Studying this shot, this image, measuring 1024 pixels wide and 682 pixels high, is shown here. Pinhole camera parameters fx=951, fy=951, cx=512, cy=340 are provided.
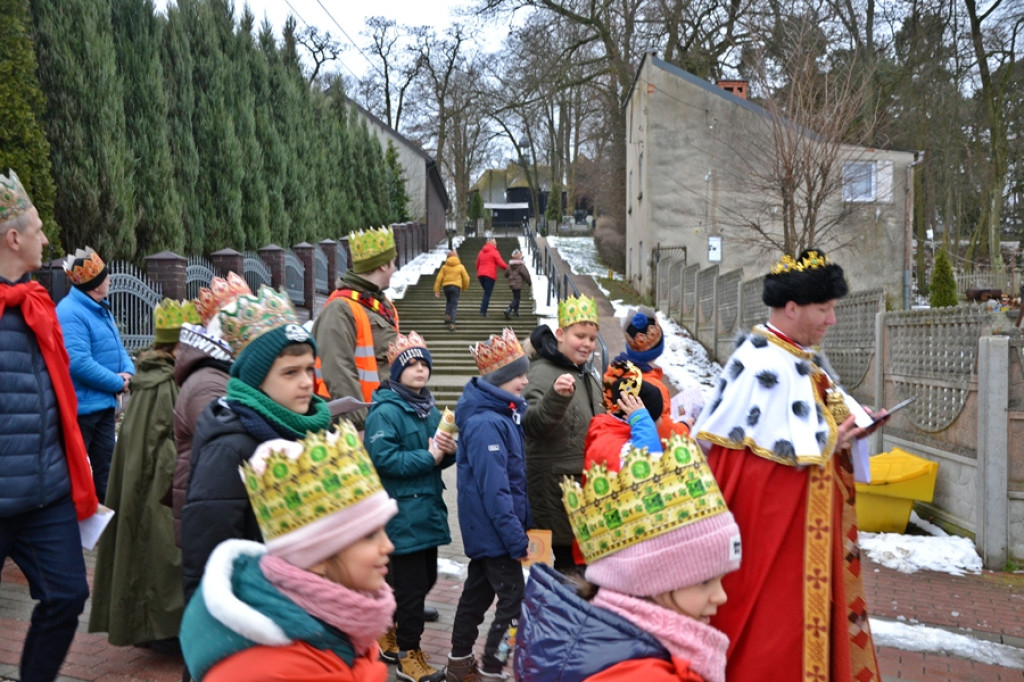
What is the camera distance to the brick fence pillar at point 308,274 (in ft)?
67.2

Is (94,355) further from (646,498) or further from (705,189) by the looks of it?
(705,189)

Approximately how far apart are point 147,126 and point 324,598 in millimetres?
15072

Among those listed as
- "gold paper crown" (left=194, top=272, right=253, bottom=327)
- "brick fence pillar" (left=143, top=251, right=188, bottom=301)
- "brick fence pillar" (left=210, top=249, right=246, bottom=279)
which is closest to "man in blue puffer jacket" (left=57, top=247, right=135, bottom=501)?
"gold paper crown" (left=194, top=272, right=253, bottom=327)

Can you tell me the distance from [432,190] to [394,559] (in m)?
42.8

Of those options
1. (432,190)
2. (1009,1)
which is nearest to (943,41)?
(1009,1)

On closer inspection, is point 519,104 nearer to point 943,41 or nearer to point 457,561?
point 943,41

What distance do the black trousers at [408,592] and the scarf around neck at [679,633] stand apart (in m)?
2.46

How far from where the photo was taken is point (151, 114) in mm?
15648

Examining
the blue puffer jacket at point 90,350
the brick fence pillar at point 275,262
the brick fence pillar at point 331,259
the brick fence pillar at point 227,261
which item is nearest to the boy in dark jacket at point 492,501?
the blue puffer jacket at point 90,350

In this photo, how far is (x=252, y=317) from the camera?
351 cm

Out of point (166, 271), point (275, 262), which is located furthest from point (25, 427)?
point (275, 262)

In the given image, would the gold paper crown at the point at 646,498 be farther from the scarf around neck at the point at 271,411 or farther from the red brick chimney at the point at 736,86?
the red brick chimney at the point at 736,86

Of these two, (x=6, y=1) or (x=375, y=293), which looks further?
(x=6, y=1)

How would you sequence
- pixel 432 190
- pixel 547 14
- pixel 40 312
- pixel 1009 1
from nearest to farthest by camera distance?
1. pixel 40 312
2. pixel 1009 1
3. pixel 547 14
4. pixel 432 190
